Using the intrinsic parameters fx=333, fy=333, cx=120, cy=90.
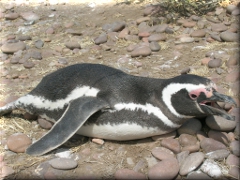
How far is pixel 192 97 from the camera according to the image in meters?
2.03

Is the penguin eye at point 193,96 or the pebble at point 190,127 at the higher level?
the penguin eye at point 193,96

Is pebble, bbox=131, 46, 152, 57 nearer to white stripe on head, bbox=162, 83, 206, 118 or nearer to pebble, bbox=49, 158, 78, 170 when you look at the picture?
white stripe on head, bbox=162, 83, 206, 118

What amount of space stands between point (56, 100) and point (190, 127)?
37.2 inches

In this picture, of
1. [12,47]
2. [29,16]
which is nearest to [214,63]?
[12,47]

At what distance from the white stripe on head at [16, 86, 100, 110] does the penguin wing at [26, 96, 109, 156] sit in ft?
0.32

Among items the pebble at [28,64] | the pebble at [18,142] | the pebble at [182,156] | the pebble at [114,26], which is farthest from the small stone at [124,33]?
the pebble at [182,156]

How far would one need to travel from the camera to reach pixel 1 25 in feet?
15.3

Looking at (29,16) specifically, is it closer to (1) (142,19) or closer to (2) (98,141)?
(1) (142,19)

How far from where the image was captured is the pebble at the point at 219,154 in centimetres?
204

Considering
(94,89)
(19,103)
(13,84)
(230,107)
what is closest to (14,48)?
(13,84)

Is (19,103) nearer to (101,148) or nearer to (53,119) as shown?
(53,119)

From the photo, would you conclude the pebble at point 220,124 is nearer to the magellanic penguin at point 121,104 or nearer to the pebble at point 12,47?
the magellanic penguin at point 121,104

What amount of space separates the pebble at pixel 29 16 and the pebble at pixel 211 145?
3.39 metres

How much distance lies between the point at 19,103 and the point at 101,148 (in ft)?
2.56
